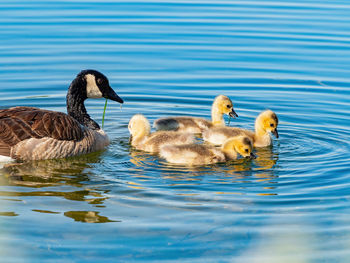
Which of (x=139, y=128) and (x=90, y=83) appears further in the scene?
(x=90, y=83)

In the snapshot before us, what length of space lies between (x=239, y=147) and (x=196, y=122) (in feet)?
5.67

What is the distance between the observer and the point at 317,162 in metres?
9.28

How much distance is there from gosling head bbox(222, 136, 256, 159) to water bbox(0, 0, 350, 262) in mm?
137

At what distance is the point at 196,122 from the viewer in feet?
36.2

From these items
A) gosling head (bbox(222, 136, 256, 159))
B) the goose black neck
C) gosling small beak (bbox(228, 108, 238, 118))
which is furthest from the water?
the goose black neck

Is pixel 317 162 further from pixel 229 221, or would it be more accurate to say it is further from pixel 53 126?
pixel 53 126

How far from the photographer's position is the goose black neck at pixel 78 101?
35.1 feet

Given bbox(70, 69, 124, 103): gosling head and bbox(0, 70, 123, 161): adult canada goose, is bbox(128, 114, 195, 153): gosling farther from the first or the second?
bbox(70, 69, 124, 103): gosling head

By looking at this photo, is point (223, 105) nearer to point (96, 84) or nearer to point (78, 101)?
point (96, 84)

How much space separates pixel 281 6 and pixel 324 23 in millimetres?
2576

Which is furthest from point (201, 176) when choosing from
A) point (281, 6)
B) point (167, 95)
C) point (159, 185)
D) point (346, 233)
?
point (281, 6)

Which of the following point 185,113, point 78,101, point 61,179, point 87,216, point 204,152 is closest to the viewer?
point 87,216

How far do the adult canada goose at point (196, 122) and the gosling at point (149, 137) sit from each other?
2.38 ft

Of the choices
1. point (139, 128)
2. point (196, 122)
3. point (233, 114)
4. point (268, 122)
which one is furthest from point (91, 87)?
point (268, 122)
